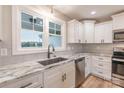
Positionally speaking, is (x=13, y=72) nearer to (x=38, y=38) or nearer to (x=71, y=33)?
(x=38, y=38)

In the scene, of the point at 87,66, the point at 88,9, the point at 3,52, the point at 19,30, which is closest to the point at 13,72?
the point at 3,52

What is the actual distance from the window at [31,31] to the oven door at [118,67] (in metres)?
2.43

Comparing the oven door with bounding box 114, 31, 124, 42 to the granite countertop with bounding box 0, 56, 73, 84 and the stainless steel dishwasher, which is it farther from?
the granite countertop with bounding box 0, 56, 73, 84

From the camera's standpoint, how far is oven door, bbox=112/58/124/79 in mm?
3055

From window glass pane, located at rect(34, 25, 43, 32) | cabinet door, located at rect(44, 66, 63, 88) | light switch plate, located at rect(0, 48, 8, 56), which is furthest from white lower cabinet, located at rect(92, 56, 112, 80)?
light switch plate, located at rect(0, 48, 8, 56)

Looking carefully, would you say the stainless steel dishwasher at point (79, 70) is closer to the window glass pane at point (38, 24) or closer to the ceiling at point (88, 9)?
the window glass pane at point (38, 24)

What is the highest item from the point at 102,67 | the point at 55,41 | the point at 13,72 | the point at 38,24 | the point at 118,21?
the point at 118,21

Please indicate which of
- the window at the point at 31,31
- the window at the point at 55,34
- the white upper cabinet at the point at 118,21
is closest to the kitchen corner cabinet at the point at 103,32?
the white upper cabinet at the point at 118,21

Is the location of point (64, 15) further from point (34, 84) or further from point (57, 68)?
point (34, 84)

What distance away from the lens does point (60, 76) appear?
84.5 inches

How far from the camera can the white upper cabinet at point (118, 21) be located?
3225 mm

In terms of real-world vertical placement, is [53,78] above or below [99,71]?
above

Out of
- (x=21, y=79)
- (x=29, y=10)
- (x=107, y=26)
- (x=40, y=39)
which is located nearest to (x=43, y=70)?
(x=21, y=79)

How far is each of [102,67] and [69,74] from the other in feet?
5.86
